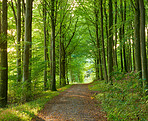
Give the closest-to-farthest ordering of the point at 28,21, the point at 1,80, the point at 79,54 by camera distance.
A: the point at 1,80 → the point at 28,21 → the point at 79,54

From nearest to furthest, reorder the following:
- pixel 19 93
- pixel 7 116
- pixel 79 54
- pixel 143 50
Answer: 1. pixel 7 116
2. pixel 143 50
3. pixel 19 93
4. pixel 79 54

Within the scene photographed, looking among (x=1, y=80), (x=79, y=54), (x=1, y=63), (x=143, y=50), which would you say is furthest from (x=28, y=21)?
(x=79, y=54)

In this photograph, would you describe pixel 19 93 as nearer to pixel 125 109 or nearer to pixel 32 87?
pixel 32 87

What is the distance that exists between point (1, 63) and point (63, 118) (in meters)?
5.09

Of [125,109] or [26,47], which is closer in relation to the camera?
[125,109]

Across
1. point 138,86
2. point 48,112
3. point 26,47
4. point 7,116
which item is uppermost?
point 26,47

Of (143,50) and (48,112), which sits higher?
(143,50)

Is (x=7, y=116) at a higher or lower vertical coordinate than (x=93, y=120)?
higher

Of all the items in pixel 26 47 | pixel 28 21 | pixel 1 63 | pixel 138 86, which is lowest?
pixel 138 86

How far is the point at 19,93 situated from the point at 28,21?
4.95 meters

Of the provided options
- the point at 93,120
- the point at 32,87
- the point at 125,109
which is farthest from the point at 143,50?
the point at 32,87

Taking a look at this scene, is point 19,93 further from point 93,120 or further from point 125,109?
point 125,109

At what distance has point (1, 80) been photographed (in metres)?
7.53

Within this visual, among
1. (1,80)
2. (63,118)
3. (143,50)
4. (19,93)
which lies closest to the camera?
(63,118)
